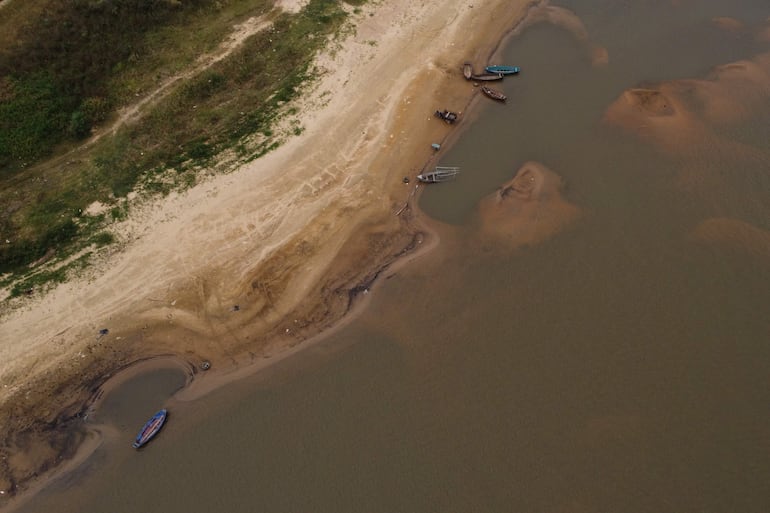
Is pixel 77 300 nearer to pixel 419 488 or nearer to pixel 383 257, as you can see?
pixel 383 257

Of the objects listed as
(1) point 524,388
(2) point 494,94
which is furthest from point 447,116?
(1) point 524,388

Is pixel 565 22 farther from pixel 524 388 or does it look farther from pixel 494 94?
pixel 524 388

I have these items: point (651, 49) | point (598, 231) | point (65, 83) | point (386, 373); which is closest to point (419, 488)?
point (386, 373)

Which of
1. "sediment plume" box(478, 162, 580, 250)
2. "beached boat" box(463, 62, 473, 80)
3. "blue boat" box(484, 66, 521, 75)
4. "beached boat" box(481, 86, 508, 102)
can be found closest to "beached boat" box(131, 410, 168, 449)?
"sediment plume" box(478, 162, 580, 250)

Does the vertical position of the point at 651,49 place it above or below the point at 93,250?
below

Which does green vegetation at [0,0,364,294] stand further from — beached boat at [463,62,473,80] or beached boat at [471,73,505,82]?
beached boat at [471,73,505,82]

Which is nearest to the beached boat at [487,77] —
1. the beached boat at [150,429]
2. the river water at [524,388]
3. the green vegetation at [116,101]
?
the river water at [524,388]
